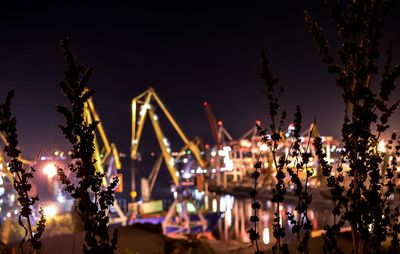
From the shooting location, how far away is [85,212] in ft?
11.7

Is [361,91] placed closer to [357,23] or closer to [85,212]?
[357,23]

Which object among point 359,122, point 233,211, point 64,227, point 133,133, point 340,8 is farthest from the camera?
point 233,211

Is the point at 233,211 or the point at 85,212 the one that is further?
the point at 233,211

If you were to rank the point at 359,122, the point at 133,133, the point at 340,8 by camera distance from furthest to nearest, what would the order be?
the point at 133,133 → the point at 340,8 → the point at 359,122

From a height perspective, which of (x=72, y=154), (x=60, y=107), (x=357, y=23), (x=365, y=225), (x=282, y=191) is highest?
(x=357, y=23)

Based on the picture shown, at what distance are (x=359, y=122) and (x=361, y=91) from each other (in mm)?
226

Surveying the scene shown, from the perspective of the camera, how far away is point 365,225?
3.62 meters

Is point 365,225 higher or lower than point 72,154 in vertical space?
lower

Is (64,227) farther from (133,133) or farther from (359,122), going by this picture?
(133,133)

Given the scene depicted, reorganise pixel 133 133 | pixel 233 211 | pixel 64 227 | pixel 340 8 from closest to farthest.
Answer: pixel 340 8, pixel 64 227, pixel 133 133, pixel 233 211

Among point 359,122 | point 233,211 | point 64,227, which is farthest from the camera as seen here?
point 233,211

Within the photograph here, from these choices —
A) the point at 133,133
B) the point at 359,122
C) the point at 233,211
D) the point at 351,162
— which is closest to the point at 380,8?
the point at 359,122

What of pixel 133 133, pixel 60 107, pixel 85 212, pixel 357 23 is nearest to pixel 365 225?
pixel 357 23

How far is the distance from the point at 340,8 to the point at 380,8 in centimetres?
29
